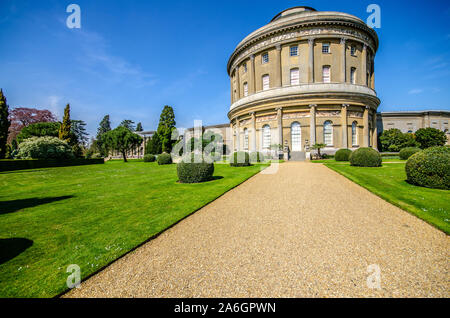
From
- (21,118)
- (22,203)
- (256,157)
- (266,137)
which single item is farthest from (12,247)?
(21,118)

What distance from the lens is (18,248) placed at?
10.9 feet

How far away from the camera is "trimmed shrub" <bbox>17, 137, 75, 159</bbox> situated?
22266 mm

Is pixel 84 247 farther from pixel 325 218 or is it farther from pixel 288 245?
pixel 325 218

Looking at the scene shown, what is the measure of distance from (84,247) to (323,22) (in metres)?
32.1

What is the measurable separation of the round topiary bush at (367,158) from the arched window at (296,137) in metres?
10.2

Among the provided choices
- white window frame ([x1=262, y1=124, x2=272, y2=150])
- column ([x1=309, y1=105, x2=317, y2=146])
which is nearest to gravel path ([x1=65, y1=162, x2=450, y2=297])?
column ([x1=309, y1=105, x2=317, y2=146])

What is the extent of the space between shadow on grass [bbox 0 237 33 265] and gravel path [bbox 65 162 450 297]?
1.80 metres

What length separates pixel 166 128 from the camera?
128 feet

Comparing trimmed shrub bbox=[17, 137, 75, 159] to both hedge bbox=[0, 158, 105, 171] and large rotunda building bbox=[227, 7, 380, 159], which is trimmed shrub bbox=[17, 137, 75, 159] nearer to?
hedge bbox=[0, 158, 105, 171]

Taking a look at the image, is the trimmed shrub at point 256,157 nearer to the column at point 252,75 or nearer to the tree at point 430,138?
the column at point 252,75

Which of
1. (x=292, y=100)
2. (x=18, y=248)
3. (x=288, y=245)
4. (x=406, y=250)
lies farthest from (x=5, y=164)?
(x=292, y=100)

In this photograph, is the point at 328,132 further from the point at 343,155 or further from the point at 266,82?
the point at 266,82

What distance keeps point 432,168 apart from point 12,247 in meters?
12.6

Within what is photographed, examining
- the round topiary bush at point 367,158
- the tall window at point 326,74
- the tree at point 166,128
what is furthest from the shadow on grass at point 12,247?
the tree at point 166,128
